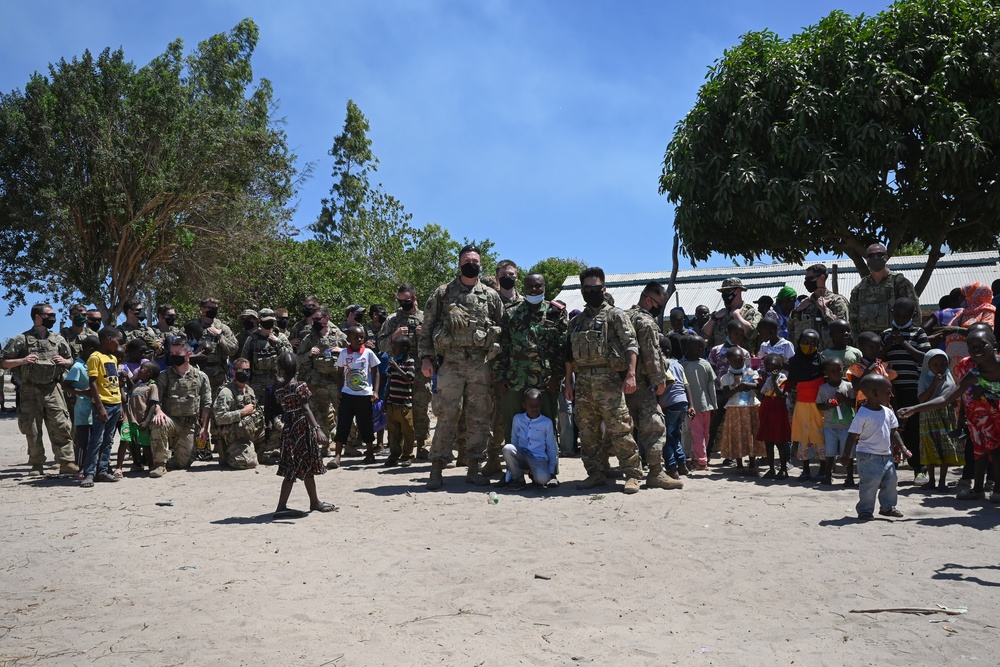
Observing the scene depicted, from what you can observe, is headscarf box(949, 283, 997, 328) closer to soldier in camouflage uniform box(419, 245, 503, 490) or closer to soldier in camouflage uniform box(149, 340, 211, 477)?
soldier in camouflage uniform box(419, 245, 503, 490)

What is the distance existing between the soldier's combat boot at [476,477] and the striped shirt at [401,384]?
77.7 inches

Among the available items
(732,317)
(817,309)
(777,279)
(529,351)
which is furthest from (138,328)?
(777,279)

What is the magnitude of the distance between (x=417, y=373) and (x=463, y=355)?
199cm

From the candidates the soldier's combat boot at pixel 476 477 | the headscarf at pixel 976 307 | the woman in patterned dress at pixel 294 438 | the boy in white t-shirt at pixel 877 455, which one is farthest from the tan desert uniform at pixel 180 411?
the headscarf at pixel 976 307

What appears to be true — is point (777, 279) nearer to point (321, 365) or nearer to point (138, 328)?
point (321, 365)

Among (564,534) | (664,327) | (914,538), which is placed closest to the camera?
(914,538)

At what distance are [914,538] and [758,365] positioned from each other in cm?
381

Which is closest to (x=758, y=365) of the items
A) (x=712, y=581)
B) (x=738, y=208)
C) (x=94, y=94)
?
(x=712, y=581)

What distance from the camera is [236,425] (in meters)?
10.9

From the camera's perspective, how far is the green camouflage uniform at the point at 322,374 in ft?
38.4

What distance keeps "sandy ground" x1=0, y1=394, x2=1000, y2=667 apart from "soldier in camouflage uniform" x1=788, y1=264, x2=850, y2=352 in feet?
8.76

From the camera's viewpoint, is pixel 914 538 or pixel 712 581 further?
pixel 914 538

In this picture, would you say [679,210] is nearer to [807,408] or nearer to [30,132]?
[807,408]

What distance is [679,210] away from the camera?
1808 centimetres
